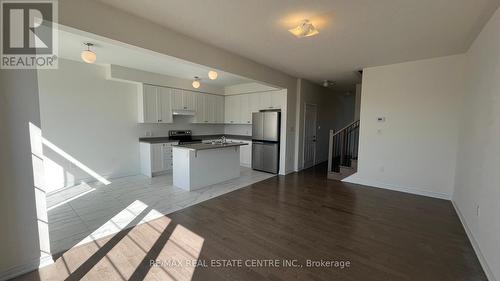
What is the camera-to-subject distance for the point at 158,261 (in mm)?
→ 2176

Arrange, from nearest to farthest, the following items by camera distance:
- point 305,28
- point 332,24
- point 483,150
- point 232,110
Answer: point 483,150 < point 305,28 < point 332,24 < point 232,110

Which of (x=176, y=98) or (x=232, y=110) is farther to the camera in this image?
(x=232, y=110)

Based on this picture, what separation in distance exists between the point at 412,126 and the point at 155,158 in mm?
5972

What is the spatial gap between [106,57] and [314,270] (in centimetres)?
503

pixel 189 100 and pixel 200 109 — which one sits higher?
pixel 189 100

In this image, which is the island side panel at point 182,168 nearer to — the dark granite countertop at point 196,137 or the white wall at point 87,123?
the dark granite countertop at point 196,137

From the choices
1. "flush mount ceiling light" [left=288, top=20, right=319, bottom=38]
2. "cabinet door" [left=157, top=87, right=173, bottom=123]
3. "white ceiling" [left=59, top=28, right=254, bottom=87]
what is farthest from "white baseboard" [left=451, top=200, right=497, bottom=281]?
"cabinet door" [left=157, top=87, right=173, bottom=123]

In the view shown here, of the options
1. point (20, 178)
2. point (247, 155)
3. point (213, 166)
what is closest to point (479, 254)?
point (213, 166)

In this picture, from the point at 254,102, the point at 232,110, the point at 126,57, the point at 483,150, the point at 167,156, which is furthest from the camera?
the point at 232,110

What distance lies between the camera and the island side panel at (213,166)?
437cm

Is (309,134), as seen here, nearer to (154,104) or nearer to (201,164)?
(201,164)

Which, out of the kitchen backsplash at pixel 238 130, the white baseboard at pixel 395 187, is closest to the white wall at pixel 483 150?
the white baseboard at pixel 395 187

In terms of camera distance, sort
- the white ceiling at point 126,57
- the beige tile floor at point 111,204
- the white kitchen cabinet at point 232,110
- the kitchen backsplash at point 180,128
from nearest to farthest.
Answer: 1. the beige tile floor at point 111,204
2. the white ceiling at point 126,57
3. the kitchen backsplash at point 180,128
4. the white kitchen cabinet at point 232,110

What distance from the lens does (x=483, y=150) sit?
2408mm
